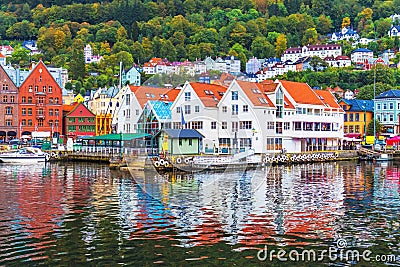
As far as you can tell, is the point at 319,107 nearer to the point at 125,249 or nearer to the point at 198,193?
the point at 198,193

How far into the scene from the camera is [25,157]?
71875 mm

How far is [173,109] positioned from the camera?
6762cm

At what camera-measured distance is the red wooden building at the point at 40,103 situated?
104 meters

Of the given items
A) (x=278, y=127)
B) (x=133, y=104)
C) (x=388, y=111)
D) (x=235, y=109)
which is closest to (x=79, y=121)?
(x=133, y=104)

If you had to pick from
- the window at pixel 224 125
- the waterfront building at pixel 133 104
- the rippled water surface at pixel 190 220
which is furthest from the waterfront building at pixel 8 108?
the rippled water surface at pixel 190 220

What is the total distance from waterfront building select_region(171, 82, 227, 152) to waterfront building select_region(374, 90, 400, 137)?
44171 millimetres

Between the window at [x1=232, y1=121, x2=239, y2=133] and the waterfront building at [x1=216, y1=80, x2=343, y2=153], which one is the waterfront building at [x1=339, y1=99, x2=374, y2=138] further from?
the window at [x1=232, y1=121, x2=239, y2=133]

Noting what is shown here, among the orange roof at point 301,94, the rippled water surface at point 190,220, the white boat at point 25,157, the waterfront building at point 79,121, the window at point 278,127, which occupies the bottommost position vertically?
the rippled water surface at point 190,220

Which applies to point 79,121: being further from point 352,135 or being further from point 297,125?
point 352,135

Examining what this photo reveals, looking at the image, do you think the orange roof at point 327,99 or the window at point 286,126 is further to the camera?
the orange roof at point 327,99

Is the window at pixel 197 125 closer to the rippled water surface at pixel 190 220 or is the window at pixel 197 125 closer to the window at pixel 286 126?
the window at pixel 286 126

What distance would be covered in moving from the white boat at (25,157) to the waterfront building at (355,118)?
5255 cm

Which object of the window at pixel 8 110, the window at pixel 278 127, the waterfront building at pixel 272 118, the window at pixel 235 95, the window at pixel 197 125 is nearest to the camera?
the window at pixel 197 125

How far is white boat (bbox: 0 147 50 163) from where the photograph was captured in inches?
2825
